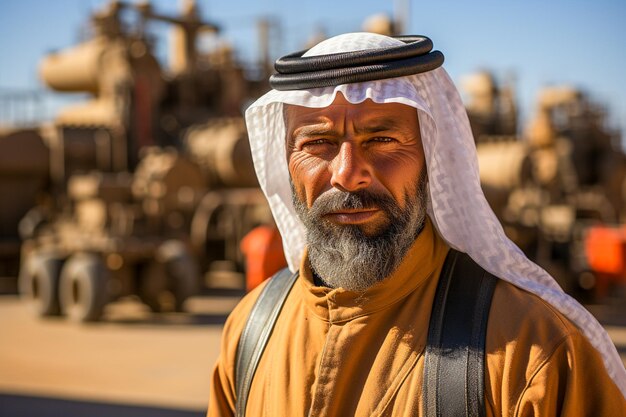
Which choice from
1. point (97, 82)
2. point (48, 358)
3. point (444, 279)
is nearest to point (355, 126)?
point (444, 279)

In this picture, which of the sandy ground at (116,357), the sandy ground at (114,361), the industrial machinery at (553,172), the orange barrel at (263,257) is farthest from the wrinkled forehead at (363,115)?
the industrial machinery at (553,172)

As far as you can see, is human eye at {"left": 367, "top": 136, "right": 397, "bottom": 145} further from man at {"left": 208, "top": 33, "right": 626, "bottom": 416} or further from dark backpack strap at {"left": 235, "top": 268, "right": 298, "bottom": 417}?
dark backpack strap at {"left": 235, "top": 268, "right": 298, "bottom": 417}

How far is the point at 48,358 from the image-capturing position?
26.4 feet

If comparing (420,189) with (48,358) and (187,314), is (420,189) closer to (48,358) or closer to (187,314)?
(48,358)

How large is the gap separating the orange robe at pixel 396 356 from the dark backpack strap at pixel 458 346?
0.03 metres

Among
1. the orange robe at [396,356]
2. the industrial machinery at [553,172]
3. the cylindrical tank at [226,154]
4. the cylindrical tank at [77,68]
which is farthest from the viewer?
the cylindrical tank at [77,68]

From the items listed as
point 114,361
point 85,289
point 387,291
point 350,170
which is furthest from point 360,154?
point 85,289

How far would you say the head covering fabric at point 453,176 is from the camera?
174 centimetres

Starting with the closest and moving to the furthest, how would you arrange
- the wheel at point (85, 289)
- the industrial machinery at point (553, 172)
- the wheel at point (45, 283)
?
the wheel at point (85, 289) → the wheel at point (45, 283) → the industrial machinery at point (553, 172)

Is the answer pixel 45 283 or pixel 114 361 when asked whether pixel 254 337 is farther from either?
pixel 45 283

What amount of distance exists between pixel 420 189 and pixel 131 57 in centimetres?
1366

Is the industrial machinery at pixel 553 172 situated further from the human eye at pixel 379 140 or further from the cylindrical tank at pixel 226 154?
the human eye at pixel 379 140

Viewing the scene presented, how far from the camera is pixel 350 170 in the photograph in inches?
69.7

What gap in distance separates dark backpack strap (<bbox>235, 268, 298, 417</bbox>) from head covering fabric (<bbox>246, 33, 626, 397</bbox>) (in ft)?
1.50
